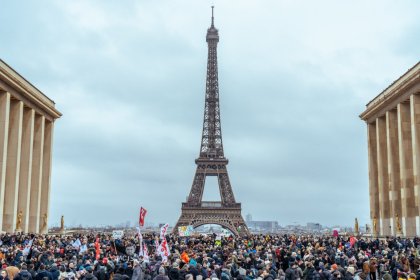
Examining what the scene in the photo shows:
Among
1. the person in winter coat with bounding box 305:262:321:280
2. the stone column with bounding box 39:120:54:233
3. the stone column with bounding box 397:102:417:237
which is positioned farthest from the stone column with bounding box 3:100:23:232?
the person in winter coat with bounding box 305:262:321:280

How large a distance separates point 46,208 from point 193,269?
44.8 m

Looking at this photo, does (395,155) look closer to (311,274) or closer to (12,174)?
(12,174)

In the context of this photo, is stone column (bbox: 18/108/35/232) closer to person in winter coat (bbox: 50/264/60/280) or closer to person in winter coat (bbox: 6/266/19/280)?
person in winter coat (bbox: 6/266/19/280)

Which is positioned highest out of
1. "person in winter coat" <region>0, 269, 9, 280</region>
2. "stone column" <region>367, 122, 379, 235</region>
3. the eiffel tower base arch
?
"stone column" <region>367, 122, 379, 235</region>

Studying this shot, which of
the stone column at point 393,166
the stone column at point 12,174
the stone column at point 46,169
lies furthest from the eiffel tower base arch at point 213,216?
the stone column at point 12,174

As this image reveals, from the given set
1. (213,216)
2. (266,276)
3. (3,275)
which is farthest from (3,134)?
(213,216)

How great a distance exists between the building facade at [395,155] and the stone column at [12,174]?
31596 mm

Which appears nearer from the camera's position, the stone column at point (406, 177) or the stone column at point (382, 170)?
the stone column at point (406, 177)

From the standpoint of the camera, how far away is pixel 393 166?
2060 inches

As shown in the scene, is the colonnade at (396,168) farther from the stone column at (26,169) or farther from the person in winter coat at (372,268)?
the stone column at (26,169)

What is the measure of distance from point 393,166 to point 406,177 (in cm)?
442

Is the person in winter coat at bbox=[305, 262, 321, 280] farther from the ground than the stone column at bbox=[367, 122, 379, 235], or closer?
closer

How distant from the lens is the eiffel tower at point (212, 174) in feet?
304

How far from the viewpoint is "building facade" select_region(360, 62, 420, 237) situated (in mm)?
45469
